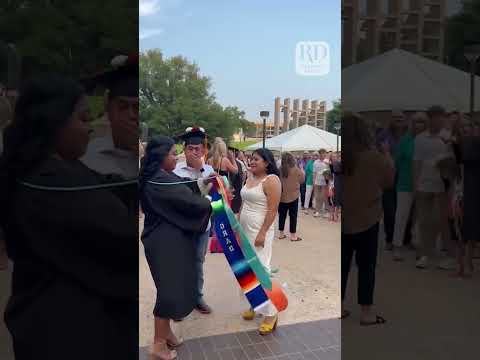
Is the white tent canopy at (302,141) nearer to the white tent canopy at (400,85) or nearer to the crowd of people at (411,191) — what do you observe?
the crowd of people at (411,191)

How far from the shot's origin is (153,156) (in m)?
1.97

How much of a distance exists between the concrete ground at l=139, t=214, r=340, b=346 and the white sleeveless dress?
0.14ft

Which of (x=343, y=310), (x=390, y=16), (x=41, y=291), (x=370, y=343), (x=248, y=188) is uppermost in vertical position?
(x=390, y=16)

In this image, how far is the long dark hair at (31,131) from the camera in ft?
6.05

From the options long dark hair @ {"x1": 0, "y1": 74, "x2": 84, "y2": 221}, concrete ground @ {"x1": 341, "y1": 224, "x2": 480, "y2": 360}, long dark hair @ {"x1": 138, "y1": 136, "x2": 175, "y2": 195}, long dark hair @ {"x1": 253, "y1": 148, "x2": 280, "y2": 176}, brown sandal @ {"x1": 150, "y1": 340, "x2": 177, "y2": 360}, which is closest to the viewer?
long dark hair @ {"x1": 0, "y1": 74, "x2": 84, "y2": 221}

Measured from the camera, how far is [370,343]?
228cm

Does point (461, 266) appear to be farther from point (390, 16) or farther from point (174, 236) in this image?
point (174, 236)

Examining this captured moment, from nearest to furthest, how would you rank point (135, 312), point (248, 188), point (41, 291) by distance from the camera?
point (41, 291) → point (135, 312) → point (248, 188)

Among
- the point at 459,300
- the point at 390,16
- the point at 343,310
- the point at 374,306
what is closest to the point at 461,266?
the point at 459,300

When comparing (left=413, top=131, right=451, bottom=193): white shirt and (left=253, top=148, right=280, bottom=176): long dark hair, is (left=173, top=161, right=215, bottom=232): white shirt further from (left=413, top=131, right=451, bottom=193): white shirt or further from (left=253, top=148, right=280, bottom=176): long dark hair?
(left=413, top=131, right=451, bottom=193): white shirt

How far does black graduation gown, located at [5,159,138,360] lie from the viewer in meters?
1.85

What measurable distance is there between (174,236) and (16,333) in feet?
2.66

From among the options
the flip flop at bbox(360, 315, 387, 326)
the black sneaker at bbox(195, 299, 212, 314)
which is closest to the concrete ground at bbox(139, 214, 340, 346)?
the black sneaker at bbox(195, 299, 212, 314)

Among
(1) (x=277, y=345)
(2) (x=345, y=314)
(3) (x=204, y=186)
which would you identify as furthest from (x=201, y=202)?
(2) (x=345, y=314)
